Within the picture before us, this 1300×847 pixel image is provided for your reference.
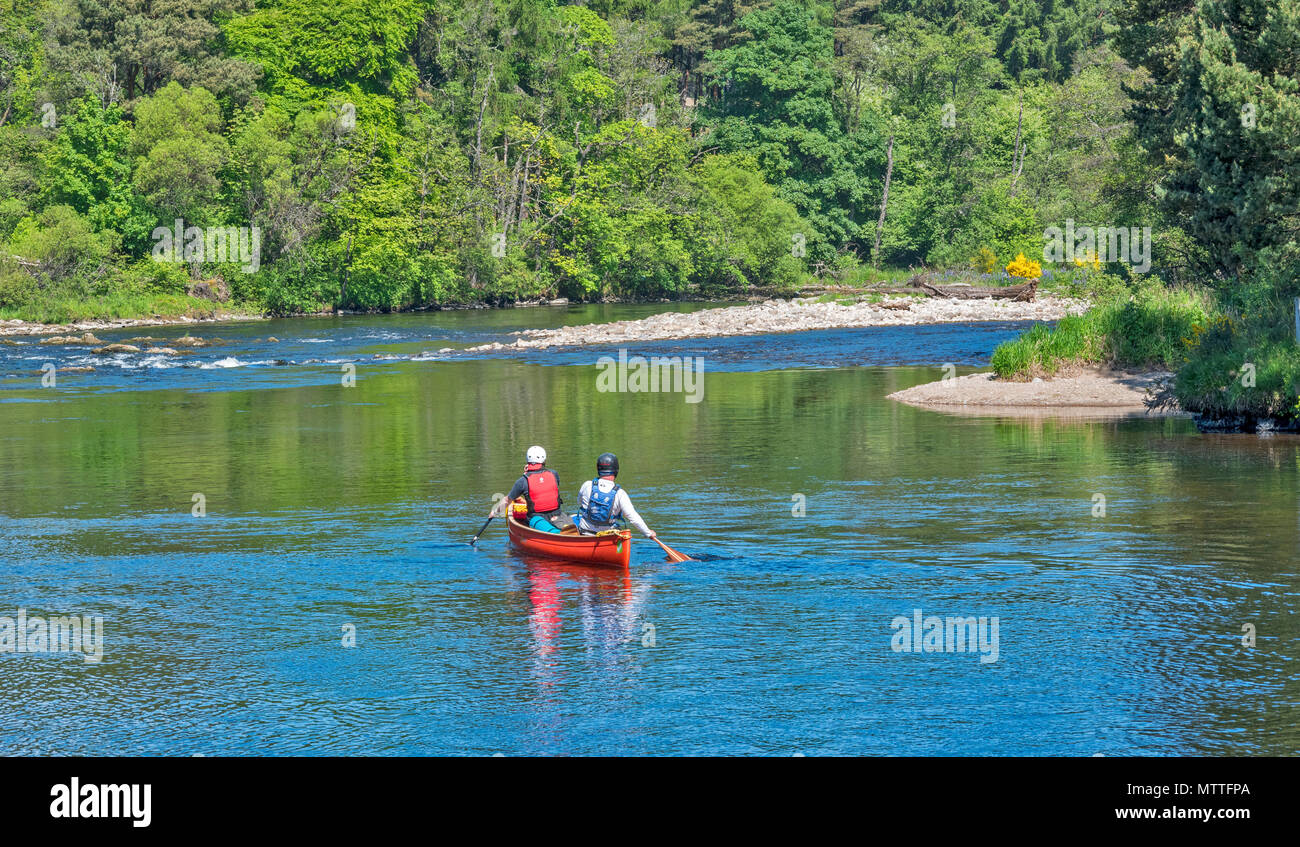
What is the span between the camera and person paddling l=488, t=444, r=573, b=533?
20.0 m

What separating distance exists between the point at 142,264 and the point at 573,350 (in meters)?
32.3

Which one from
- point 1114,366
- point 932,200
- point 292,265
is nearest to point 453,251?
point 292,265

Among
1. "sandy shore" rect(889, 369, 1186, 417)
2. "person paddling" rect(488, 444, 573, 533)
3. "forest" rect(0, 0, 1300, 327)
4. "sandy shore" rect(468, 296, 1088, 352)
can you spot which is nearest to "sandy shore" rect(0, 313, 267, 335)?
"forest" rect(0, 0, 1300, 327)

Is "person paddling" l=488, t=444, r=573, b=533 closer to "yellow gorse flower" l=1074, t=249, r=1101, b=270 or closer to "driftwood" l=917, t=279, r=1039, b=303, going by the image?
"yellow gorse flower" l=1074, t=249, r=1101, b=270

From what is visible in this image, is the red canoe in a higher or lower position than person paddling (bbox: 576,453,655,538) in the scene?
lower

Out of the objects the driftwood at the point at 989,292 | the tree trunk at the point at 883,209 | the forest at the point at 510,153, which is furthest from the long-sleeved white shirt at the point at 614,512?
the tree trunk at the point at 883,209

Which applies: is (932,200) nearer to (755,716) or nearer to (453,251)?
(453,251)

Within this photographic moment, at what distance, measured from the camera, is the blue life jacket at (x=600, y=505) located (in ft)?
62.9

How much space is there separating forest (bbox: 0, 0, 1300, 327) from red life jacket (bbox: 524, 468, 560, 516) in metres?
37.2

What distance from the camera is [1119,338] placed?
38.1 metres

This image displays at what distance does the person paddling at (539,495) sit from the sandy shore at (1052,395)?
18700 mm

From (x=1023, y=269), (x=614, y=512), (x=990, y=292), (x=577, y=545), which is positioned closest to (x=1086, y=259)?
(x=990, y=292)

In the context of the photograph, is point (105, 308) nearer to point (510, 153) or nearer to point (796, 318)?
point (510, 153)

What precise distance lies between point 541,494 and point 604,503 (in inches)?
54.9
